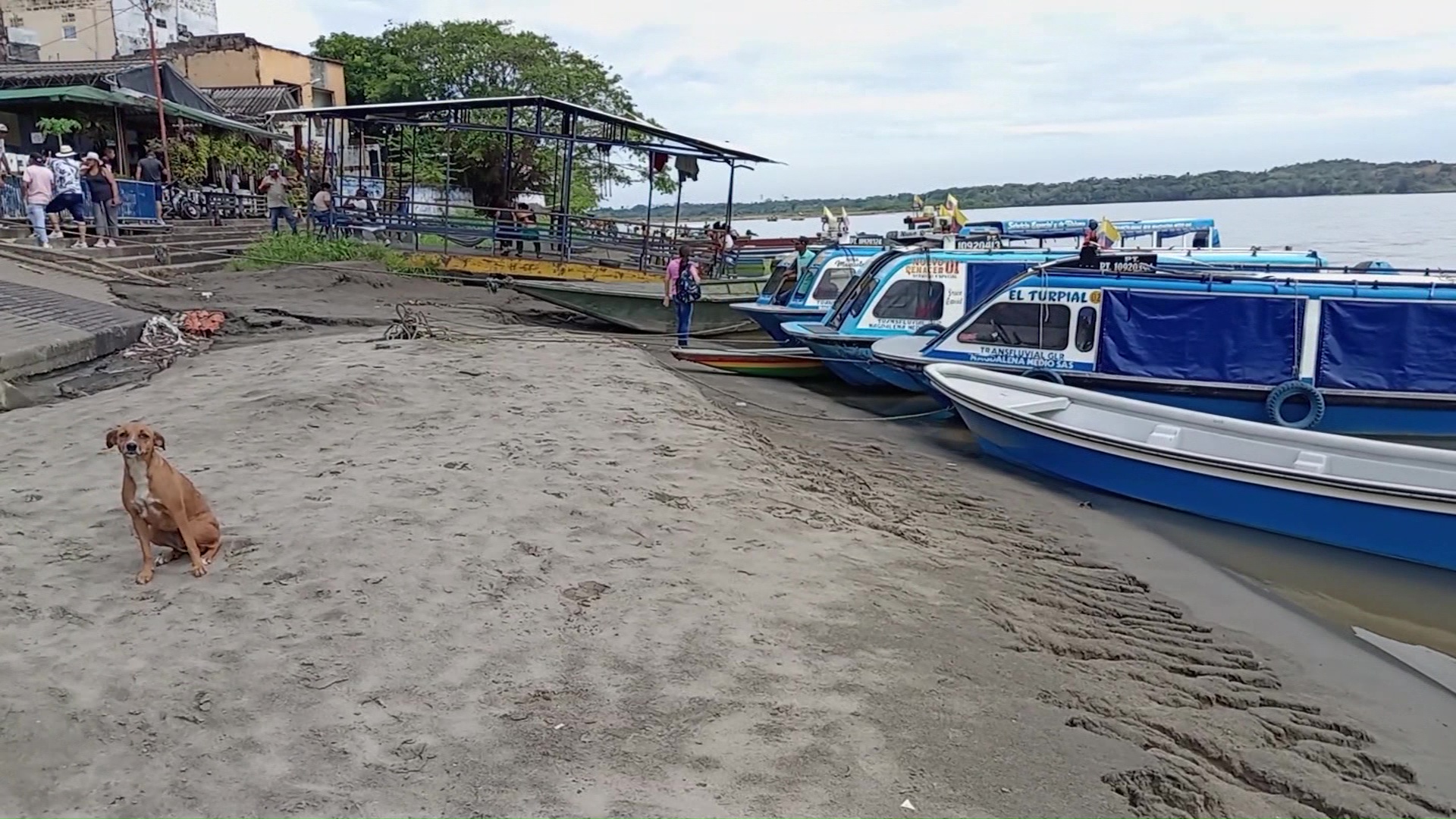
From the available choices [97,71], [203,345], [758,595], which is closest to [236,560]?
[758,595]

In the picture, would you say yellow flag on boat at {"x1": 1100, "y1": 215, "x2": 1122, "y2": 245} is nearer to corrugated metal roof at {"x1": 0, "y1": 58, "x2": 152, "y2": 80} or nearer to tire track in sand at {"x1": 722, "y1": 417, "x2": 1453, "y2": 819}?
tire track in sand at {"x1": 722, "y1": 417, "x2": 1453, "y2": 819}

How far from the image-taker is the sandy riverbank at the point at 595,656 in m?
3.56

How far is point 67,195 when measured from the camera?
619 inches

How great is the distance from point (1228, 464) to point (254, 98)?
1236 inches

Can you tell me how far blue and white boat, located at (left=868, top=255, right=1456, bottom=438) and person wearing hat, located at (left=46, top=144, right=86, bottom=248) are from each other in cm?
1370

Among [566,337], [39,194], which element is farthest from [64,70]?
[566,337]

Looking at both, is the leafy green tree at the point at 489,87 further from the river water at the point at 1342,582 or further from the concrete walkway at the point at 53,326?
the river water at the point at 1342,582

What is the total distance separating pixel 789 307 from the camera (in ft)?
52.7

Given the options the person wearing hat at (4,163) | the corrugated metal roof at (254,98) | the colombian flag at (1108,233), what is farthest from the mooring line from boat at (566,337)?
the corrugated metal roof at (254,98)

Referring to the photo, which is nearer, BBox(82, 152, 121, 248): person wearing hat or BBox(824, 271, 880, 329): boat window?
BBox(824, 271, 880, 329): boat window

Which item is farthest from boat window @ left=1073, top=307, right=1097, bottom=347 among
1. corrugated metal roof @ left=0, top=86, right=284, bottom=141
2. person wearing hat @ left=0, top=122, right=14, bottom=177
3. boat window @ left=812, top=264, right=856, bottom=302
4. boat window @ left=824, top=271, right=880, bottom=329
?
corrugated metal roof @ left=0, top=86, right=284, bottom=141

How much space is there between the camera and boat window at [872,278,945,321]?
1358cm

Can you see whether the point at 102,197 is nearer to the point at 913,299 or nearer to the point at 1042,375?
the point at 913,299

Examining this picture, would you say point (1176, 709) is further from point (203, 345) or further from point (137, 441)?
point (203, 345)
